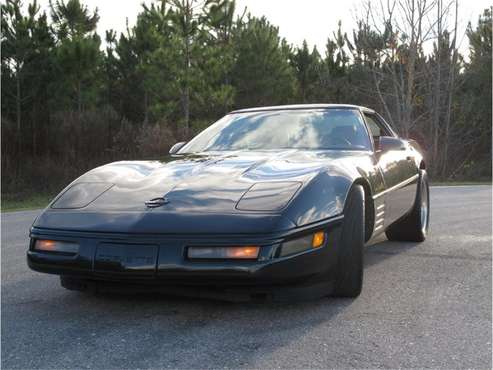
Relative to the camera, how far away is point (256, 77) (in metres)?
28.1

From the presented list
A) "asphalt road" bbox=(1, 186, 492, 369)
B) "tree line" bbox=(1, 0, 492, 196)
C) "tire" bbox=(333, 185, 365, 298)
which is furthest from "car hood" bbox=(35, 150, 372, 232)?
"tree line" bbox=(1, 0, 492, 196)

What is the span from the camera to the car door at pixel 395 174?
4121 millimetres

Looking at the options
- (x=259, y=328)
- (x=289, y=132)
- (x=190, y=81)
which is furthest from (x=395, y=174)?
(x=190, y=81)

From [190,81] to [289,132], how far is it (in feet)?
57.7

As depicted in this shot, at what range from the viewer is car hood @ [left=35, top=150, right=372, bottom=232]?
282 centimetres

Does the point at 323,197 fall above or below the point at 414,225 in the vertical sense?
above

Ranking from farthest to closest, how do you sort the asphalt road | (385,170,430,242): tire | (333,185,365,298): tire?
(385,170,430,242): tire → (333,185,365,298): tire → the asphalt road

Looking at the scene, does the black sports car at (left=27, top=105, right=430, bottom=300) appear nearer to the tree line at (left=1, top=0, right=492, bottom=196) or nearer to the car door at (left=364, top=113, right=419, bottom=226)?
the car door at (left=364, top=113, right=419, bottom=226)

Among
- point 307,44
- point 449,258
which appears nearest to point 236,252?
point 449,258

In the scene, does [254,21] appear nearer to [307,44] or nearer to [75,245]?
[307,44]

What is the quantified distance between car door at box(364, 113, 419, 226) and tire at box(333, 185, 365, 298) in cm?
61

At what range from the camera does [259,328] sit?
2.75 m

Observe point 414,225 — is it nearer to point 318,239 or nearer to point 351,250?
point 351,250

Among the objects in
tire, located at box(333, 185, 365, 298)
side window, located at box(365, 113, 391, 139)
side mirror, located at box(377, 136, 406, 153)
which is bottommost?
tire, located at box(333, 185, 365, 298)
